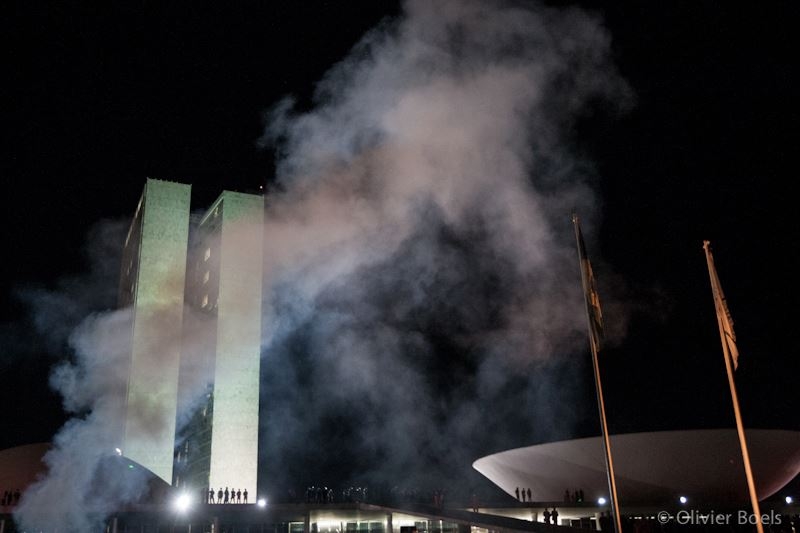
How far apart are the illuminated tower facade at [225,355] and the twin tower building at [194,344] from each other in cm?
5

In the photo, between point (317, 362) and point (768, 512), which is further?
point (317, 362)

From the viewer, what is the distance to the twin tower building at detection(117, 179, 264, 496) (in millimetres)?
31969

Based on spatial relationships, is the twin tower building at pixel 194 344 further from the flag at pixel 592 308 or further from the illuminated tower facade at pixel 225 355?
the flag at pixel 592 308

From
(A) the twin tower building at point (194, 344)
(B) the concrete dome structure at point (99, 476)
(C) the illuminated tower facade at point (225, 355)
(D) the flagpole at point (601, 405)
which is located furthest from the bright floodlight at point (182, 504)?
(C) the illuminated tower facade at point (225, 355)

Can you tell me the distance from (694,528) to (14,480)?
52.5 feet

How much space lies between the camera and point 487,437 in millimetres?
37219

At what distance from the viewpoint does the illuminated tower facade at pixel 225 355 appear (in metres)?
31.8

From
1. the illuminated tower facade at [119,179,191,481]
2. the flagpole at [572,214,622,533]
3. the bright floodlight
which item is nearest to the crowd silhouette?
the bright floodlight

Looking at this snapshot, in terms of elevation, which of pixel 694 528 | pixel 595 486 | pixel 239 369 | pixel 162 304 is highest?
pixel 162 304

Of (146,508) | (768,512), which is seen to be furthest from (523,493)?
(146,508)

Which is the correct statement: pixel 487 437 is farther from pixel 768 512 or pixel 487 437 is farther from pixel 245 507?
pixel 245 507

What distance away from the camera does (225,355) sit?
33781 mm

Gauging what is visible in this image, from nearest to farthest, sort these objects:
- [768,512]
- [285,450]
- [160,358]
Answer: [768,512], [160,358], [285,450]

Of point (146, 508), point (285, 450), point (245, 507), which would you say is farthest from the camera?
point (285, 450)
